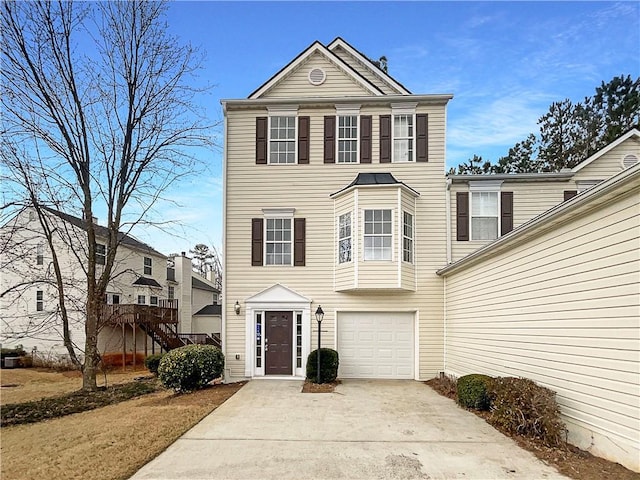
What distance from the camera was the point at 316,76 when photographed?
13969 millimetres

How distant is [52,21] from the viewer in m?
11.7

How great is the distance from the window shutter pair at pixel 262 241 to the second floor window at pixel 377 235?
1925 mm

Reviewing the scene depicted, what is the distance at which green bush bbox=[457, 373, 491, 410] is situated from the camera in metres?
8.58

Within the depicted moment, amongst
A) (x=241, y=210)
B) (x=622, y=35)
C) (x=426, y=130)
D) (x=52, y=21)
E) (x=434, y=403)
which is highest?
(x=52, y=21)

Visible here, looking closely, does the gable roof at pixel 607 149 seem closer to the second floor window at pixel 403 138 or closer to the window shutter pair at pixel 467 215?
the window shutter pair at pixel 467 215

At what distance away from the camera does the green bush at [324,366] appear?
1205 centimetres

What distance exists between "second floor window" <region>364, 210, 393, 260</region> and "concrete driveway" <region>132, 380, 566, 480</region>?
4.04 meters

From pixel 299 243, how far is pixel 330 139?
3.23 m

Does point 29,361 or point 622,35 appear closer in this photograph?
point 622,35

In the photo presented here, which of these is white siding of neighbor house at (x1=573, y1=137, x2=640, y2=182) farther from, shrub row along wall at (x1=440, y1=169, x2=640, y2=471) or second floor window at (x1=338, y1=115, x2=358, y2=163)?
second floor window at (x1=338, y1=115, x2=358, y2=163)

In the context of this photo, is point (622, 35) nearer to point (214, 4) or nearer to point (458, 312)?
point (458, 312)

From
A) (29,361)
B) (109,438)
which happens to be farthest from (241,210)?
(29,361)

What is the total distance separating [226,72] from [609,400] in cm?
1243

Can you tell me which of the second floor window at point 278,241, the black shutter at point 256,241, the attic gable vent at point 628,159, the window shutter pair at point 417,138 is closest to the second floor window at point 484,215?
the window shutter pair at point 417,138
